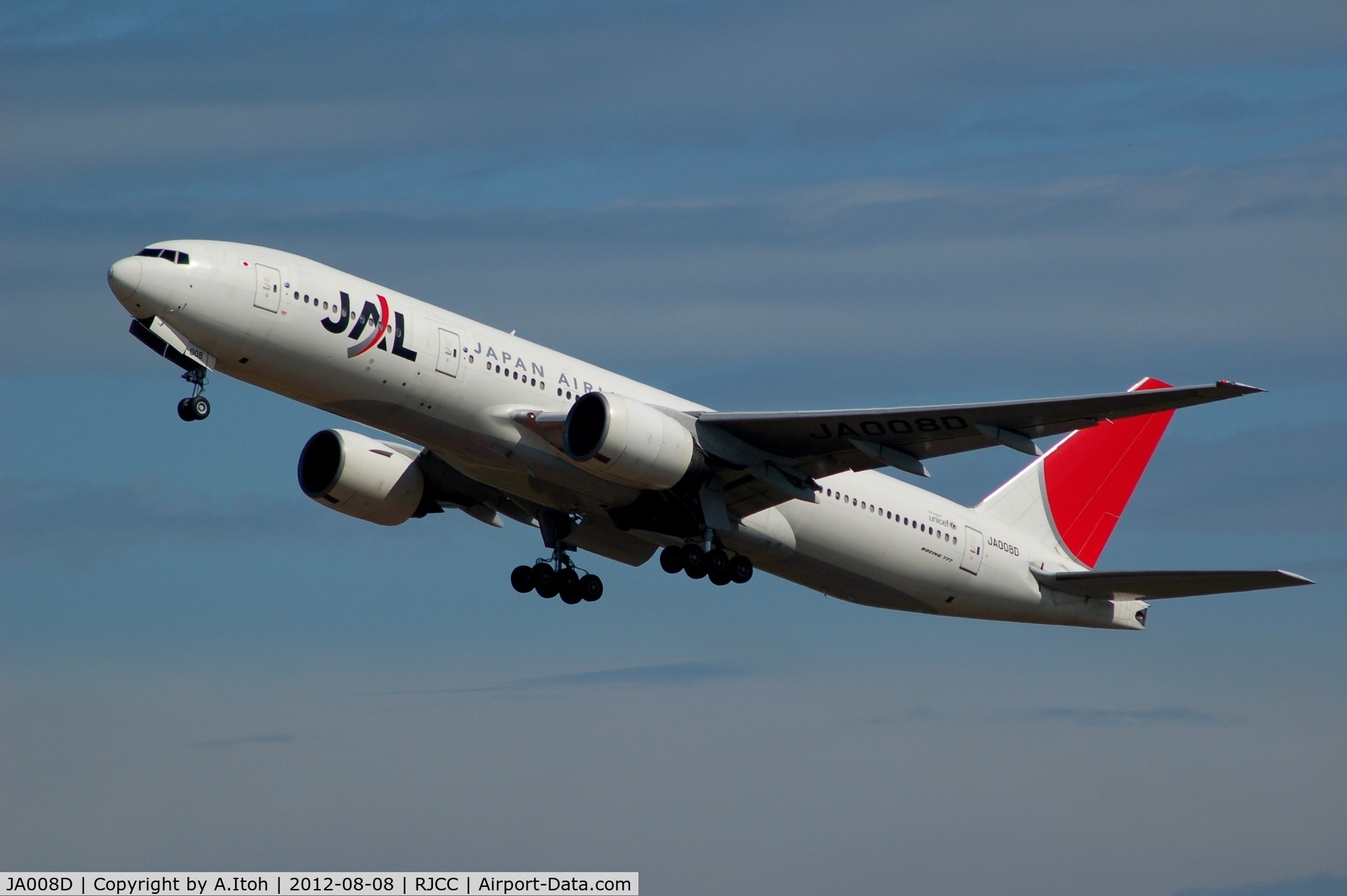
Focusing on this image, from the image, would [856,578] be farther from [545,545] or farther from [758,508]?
[545,545]

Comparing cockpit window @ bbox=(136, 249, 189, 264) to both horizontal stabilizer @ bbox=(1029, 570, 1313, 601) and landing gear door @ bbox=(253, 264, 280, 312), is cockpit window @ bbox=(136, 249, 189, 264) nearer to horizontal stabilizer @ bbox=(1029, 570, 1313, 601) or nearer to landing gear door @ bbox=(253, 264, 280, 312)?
landing gear door @ bbox=(253, 264, 280, 312)

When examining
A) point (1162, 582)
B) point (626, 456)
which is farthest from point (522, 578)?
point (1162, 582)

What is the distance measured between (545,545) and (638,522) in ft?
13.7

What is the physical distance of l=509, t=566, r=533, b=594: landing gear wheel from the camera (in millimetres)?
41156

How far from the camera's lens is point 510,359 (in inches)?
1378

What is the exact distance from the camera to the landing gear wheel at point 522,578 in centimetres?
4116

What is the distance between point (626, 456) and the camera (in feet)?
112

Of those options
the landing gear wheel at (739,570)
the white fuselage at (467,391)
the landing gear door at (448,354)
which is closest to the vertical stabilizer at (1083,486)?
the white fuselage at (467,391)

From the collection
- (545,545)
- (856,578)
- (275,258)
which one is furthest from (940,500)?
(275,258)

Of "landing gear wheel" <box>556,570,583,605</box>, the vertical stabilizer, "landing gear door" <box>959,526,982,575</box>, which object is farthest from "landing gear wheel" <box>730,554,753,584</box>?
the vertical stabilizer

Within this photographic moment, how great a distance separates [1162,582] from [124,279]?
915 inches

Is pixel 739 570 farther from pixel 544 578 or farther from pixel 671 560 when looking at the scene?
pixel 544 578

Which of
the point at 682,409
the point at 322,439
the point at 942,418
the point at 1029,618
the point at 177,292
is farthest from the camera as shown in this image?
the point at 1029,618

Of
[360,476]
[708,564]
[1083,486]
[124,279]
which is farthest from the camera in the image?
[1083,486]
